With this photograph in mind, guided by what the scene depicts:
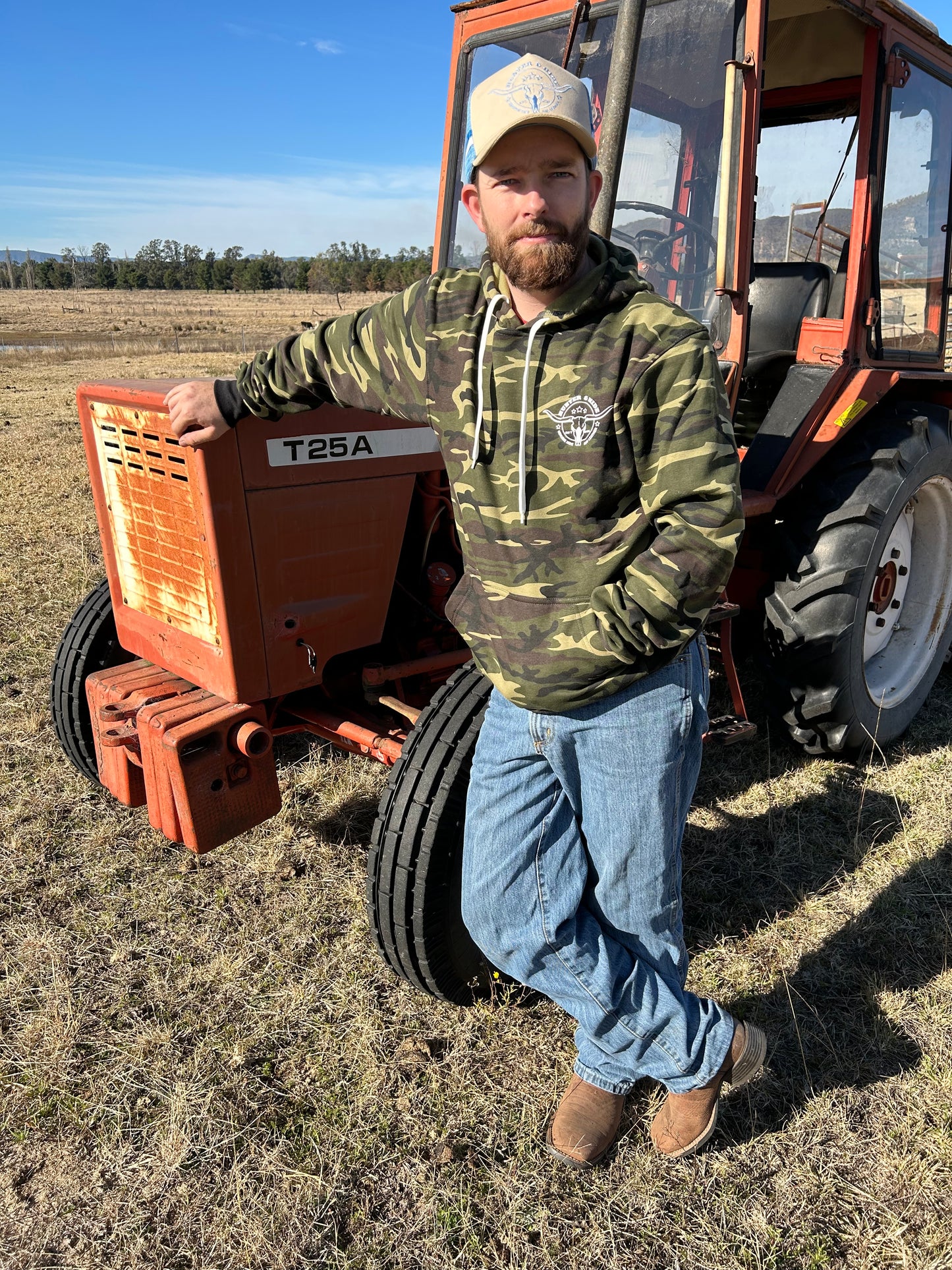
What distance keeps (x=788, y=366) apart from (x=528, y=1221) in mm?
3099

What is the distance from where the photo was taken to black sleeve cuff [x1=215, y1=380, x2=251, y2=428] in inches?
85.7

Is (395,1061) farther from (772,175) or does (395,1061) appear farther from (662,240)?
(772,175)

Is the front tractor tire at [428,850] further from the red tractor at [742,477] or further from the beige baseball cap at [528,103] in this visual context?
the beige baseball cap at [528,103]

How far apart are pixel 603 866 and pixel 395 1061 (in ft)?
2.76

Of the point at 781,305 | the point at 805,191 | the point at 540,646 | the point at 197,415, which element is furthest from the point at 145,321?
the point at 540,646

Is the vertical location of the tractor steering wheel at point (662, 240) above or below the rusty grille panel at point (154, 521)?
above

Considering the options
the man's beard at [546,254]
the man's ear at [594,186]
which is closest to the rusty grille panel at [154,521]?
the man's beard at [546,254]

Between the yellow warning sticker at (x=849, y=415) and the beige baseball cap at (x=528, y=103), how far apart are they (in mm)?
1975

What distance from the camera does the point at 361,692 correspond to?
302 cm

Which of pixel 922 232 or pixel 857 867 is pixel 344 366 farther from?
pixel 922 232

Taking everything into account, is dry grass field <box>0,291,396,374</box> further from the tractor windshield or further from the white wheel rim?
the white wheel rim

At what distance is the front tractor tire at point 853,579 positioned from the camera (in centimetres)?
320

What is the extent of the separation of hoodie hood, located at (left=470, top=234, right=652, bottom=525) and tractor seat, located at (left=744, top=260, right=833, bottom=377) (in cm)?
224

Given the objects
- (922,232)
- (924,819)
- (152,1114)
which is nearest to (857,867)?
(924,819)
